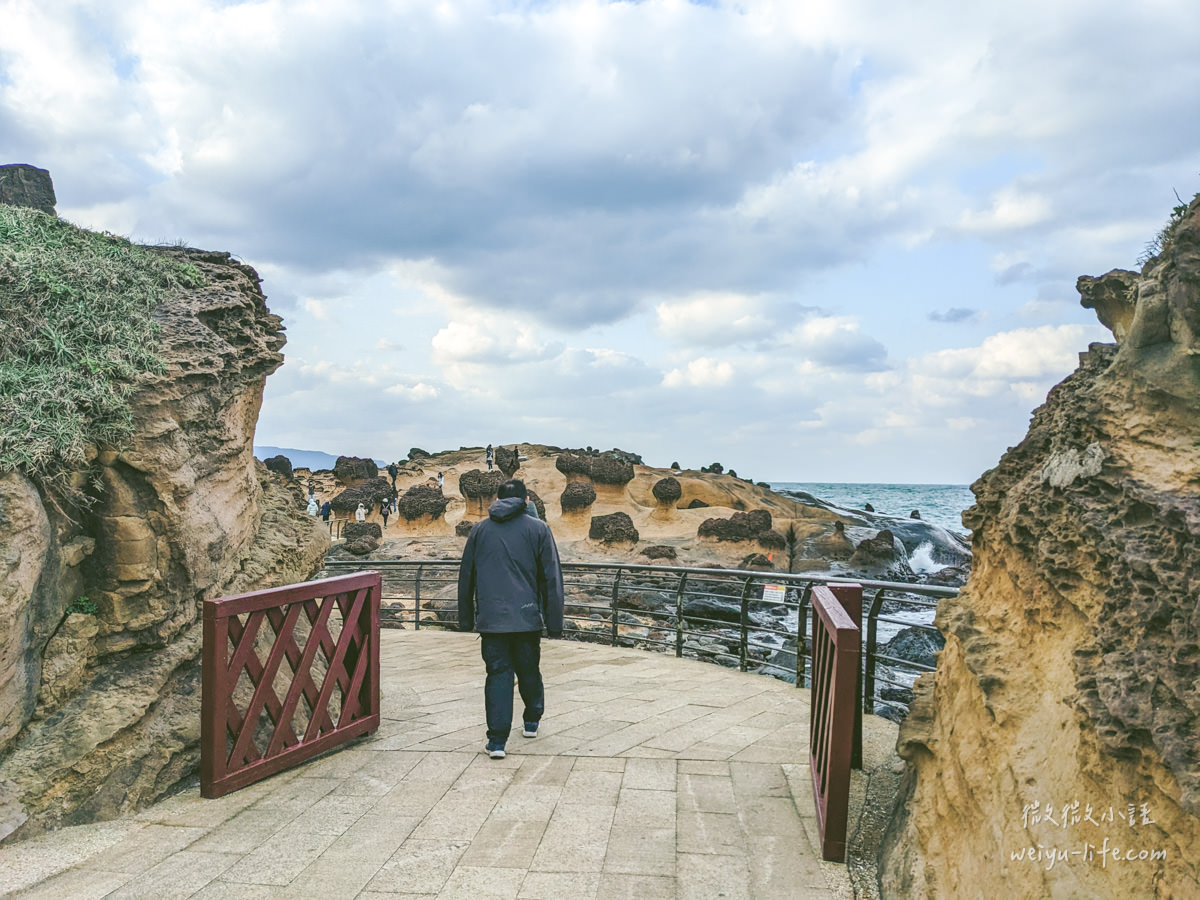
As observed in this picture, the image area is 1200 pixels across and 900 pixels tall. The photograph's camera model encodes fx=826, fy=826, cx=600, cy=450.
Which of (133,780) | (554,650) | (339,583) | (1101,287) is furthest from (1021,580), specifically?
(554,650)

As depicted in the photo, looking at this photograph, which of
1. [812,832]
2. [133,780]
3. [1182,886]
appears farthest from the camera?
[133,780]

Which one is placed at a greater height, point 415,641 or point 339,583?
point 339,583

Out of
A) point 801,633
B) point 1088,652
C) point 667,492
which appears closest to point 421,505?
point 667,492

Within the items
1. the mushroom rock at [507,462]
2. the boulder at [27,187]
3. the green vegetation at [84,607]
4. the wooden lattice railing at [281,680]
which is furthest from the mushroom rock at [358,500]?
the green vegetation at [84,607]

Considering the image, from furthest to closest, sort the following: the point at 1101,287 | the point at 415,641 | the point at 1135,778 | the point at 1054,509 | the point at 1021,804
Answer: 1. the point at 415,641
2. the point at 1101,287
3. the point at 1054,509
4. the point at 1021,804
5. the point at 1135,778

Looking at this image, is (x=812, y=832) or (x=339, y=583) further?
(x=339, y=583)

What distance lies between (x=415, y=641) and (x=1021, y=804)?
8742 mm

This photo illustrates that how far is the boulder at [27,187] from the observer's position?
6.04 m

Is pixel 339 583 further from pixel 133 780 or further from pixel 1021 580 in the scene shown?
pixel 1021 580

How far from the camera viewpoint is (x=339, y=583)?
16.0 feet

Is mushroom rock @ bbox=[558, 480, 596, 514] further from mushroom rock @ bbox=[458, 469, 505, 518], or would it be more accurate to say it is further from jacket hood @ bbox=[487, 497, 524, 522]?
jacket hood @ bbox=[487, 497, 524, 522]

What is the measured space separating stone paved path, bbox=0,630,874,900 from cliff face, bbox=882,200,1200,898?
787mm

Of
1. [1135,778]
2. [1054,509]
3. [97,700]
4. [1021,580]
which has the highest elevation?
[1054,509]

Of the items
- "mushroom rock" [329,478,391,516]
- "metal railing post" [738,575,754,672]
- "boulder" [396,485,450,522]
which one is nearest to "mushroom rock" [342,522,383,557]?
"boulder" [396,485,450,522]
